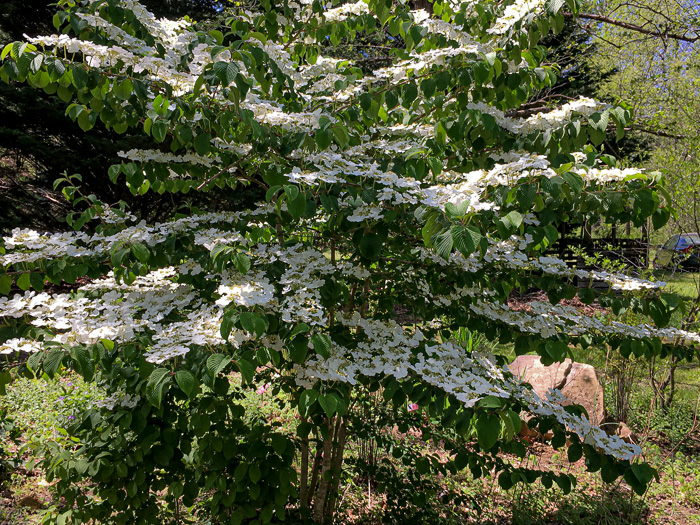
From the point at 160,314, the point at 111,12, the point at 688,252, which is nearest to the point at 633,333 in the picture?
the point at 160,314

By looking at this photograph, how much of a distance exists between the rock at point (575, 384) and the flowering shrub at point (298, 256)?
7.06ft

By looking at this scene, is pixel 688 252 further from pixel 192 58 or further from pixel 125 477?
pixel 125 477

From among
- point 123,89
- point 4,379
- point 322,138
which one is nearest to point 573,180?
point 322,138

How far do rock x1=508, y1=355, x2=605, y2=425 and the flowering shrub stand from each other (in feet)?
7.06

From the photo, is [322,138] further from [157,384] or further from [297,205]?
[157,384]

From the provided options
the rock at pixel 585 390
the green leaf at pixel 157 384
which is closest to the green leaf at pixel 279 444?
the green leaf at pixel 157 384

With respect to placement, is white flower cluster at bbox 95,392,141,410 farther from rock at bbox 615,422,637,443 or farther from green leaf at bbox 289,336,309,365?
rock at bbox 615,422,637,443

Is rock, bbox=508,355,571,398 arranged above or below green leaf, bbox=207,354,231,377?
below

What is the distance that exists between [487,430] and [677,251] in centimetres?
399

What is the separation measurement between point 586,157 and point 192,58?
155 cm

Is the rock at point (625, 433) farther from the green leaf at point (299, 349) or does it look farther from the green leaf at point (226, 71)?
the green leaf at point (226, 71)

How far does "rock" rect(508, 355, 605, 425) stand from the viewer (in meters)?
3.66

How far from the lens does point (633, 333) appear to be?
1.69m

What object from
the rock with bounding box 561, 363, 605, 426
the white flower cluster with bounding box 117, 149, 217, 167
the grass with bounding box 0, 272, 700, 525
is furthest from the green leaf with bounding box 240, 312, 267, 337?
the rock with bounding box 561, 363, 605, 426
